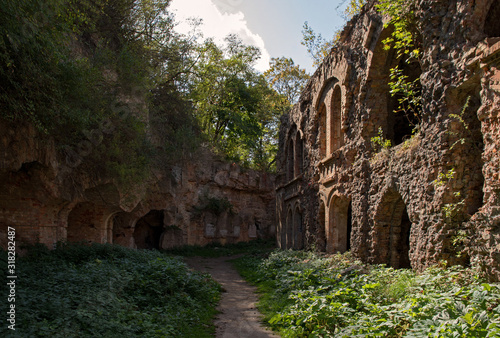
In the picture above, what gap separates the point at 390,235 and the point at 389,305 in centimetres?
453

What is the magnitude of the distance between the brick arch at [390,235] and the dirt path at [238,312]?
336 centimetres

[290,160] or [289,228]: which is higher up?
[290,160]

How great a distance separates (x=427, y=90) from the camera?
7.63 metres

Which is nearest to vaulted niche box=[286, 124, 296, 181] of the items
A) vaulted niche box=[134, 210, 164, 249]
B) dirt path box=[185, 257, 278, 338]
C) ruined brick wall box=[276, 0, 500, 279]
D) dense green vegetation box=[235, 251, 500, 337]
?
ruined brick wall box=[276, 0, 500, 279]

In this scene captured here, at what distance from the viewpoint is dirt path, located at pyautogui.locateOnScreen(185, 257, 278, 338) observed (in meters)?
6.88

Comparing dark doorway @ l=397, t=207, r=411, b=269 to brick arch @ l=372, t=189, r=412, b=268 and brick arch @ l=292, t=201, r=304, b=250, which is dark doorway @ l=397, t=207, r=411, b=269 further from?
brick arch @ l=292, t=201, r=304, b=250

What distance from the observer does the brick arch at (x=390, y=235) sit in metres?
9.84

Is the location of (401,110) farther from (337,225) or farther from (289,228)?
(289,228)

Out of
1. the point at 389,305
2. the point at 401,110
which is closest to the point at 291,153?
the point at 401,110

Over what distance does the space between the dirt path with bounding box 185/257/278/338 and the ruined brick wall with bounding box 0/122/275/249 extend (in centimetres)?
492

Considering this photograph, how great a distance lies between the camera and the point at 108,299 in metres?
6.27

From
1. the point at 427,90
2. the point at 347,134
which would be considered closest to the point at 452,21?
the point at 427,90

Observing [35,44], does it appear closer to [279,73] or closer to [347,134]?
[347,134]

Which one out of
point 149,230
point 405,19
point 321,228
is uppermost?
point 405,19
